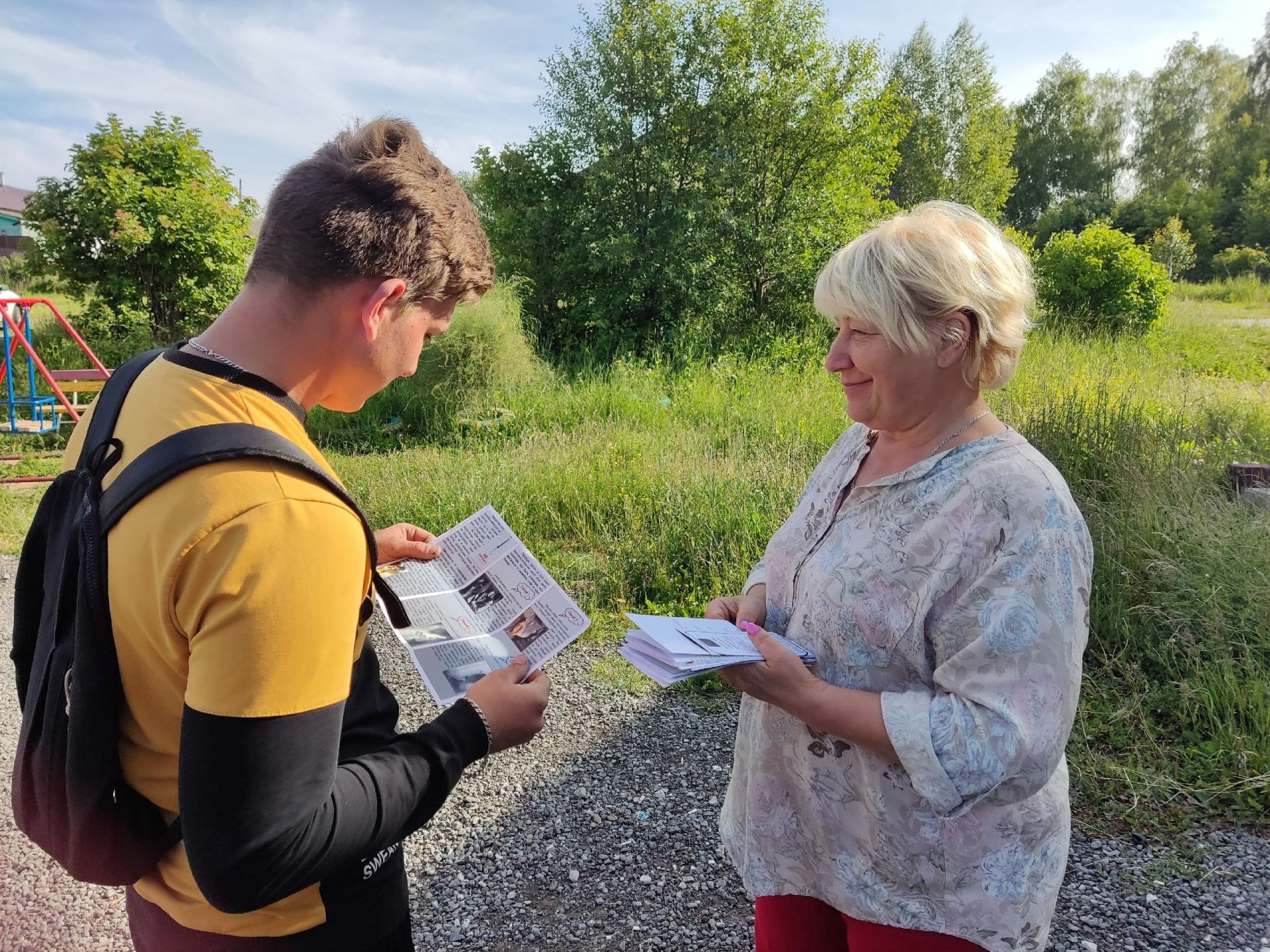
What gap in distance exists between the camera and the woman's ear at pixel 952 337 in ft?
5.34

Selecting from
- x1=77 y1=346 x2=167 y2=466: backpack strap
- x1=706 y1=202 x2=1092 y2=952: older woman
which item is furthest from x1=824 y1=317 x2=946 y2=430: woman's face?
x1=77 y1=346 x2=167 y2=466: backpack strap

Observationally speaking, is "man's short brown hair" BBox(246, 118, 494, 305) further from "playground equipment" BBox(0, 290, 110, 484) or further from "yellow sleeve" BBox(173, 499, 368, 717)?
"playground equipment" BBox(0, 290, 110, 484)

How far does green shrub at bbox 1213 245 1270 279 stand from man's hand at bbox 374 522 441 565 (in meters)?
37.8

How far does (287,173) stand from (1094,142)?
60128 mm

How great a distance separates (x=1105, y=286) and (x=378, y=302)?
16.4m

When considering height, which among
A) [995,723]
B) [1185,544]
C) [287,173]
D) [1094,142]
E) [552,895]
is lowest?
[552,895]

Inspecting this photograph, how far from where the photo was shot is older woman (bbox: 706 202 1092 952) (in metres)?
1.40

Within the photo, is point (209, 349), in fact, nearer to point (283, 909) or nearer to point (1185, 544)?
point (283, 909)

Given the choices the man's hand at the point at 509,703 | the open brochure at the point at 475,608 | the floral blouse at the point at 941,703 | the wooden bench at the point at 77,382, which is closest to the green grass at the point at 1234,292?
the wooden bench at the point at 77,382

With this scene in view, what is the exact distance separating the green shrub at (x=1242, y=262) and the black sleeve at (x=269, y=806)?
38.4 metres

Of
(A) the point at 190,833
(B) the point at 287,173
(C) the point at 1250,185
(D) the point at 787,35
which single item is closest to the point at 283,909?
(A) the point at 190,833

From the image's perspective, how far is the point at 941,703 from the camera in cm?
A: 144

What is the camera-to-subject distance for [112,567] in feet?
3.31

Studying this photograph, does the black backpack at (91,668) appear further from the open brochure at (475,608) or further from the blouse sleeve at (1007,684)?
the blouse sleeve at (1007,684)
